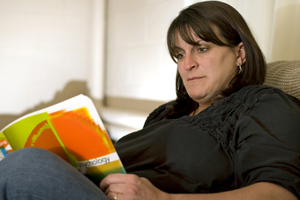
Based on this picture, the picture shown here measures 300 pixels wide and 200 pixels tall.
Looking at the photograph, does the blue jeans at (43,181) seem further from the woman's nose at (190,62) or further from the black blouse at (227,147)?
the woman's nose at (190,62)

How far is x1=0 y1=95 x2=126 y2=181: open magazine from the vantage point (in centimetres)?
62

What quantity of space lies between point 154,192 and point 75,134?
0.22 meters

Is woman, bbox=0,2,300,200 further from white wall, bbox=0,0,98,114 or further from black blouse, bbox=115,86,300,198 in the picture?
white wall, bbox=0,0,98,114

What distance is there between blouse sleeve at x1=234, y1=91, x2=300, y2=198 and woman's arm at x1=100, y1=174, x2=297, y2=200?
2 centimetres

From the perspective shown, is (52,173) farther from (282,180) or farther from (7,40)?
(7,40)

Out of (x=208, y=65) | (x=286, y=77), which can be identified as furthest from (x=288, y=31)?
A: (x=208, y=65)

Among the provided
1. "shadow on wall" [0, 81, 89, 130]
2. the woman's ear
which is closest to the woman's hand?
the woman's ear

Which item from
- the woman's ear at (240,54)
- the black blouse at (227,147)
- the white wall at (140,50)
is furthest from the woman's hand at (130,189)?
the white wall at (140,50)

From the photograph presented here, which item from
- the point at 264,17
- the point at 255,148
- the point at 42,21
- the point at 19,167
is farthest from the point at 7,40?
the point at 255,148

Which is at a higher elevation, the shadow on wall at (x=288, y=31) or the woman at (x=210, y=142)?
the shadow on wall at (x=288, y=31)

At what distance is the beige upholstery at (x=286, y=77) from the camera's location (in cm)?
99

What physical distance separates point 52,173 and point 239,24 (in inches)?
31.3

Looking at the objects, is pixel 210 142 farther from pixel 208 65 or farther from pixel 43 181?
pixel 43 181

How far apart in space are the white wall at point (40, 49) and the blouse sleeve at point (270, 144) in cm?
229
